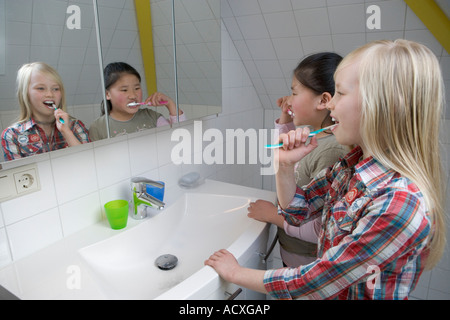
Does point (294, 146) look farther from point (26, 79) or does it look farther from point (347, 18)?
point (347, 18)

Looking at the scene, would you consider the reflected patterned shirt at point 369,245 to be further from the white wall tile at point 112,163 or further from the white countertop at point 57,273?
the white wall tile at point 112,163

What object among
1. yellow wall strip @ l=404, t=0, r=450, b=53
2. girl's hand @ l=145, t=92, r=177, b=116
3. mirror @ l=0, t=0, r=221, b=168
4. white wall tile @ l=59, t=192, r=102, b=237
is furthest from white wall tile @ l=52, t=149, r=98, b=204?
yellow wall strip @ l=404, t=0, r=450, b=53

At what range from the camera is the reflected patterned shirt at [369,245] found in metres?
0.62

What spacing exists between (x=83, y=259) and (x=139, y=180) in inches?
13.0

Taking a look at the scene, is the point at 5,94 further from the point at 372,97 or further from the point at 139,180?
the point at 372,97

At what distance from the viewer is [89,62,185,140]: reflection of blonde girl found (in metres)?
1.00

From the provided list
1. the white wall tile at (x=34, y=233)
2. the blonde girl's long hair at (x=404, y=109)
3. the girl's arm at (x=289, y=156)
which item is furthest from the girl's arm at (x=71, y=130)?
the blonde girl's long hair at (x=404, y=109)

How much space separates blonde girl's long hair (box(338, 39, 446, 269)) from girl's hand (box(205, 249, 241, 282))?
1.50 ft

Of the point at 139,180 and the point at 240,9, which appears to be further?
the point at 240,9

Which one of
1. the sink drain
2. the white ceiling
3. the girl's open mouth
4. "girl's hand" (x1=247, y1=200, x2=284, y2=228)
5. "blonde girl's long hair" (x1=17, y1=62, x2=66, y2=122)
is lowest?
the sink drain

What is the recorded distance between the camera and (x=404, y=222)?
61 centimetres

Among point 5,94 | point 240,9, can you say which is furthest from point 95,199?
point 240,9

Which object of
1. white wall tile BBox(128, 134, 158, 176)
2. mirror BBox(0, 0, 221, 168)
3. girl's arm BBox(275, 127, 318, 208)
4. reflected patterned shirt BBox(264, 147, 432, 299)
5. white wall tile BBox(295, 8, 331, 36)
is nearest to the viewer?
reflected patterned shirt BBox(264, 147, 432, 299)

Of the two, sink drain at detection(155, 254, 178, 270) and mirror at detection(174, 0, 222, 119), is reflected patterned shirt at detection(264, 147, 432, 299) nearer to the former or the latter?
sink drain at detection(155, 254, 178, 270)
